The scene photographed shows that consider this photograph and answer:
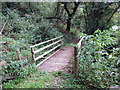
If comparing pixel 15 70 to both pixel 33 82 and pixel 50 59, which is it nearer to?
pixel 33 82

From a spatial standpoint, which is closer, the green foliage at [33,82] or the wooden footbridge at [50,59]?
the green foliage at [33,82]

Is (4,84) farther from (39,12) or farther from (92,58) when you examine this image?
(39,12)

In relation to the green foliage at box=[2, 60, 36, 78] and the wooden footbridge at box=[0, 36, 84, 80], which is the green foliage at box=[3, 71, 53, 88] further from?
the wooden footbridge at box=[0, 36, 84, 80]

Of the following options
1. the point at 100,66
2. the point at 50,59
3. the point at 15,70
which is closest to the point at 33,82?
the point at 15,70

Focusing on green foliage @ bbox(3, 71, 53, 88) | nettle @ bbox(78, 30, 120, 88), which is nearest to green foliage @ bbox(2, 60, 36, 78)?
green foliage @ bbox(3, 71, 53, 88)

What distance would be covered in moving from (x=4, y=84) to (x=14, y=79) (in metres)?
0.33

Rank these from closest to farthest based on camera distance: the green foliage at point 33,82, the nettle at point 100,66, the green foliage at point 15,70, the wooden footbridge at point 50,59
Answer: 1. the nettle at point 100,66
2. the green foliage at point 33,82
3. the green foliage at point 15,70
4. the wooden footbridge at point 50,59

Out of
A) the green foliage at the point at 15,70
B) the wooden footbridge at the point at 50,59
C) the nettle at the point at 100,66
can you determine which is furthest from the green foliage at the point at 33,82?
the nettle at the point at 100,66

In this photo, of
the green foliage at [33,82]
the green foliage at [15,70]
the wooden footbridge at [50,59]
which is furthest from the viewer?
the wooden footbridge at [50,59]

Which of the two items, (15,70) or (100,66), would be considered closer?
(100,66)

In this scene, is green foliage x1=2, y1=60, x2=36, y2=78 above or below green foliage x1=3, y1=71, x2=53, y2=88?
above

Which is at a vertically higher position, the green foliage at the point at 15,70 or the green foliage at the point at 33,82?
the green foliage at the point at 15,70

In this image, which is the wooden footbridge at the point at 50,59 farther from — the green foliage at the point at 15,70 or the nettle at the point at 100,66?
the nettle at the point at 100,66

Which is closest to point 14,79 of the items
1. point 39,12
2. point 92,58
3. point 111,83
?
point 92,58
